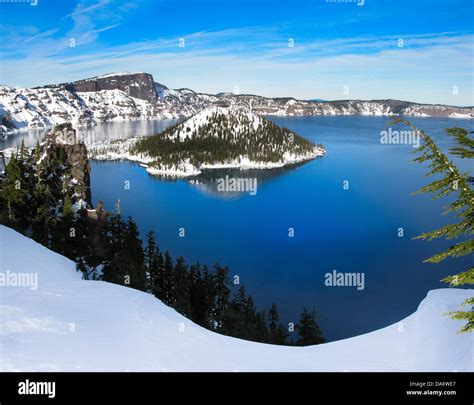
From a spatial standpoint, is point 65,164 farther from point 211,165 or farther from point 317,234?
point 211,165

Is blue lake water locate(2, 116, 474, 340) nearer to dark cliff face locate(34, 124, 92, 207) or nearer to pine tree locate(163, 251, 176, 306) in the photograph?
pine tree locate(163, 251, 176, 306)

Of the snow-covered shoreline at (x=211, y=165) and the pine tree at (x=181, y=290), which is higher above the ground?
the snow-covered shoreline at (x=211, y=165)

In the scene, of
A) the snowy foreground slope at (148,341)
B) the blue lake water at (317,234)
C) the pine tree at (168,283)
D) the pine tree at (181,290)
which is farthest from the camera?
the blue lake water at (317,234)
